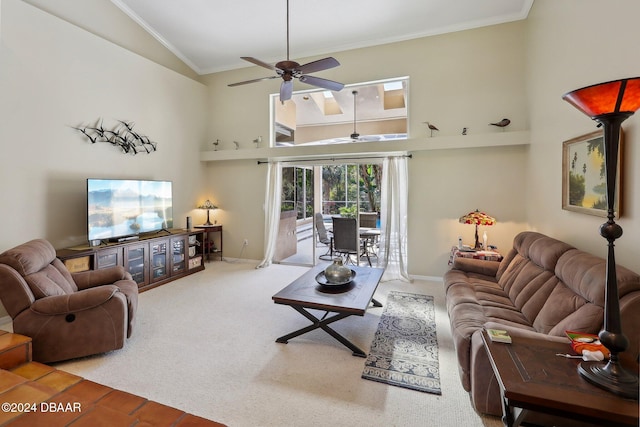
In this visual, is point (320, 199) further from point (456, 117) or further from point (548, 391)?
point (548, 391)

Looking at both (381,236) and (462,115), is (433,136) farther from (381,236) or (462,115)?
(381,236)

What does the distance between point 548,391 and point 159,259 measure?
16.7ft

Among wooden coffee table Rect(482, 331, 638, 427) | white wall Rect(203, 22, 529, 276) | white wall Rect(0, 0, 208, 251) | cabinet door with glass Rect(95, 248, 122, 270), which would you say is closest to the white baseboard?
white wall Rect(203, 22, 529, 276)

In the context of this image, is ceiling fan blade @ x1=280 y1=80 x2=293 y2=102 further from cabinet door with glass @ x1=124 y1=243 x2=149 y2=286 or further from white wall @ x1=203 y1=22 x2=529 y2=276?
cabinet door with glass @ x1=124 y1=243 x2=149 y2=286

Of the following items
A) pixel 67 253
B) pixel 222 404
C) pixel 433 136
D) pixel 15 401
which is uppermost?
pixel 433 136

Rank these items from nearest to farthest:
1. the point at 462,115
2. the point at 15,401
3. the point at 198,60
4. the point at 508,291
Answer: the point at 15,401 < the point at 508,291 < the point at 462,115 < the point at 198,60

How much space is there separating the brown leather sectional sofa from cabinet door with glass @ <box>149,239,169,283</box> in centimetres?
434

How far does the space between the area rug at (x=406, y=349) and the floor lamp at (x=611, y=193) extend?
3.79ft

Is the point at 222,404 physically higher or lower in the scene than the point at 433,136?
lower

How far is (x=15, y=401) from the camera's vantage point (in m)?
1.45

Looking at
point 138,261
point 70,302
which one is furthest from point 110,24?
point 70,302

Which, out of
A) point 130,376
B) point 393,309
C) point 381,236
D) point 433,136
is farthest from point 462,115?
point 130,376

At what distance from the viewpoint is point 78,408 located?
138cm

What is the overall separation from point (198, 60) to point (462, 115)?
531 cm
